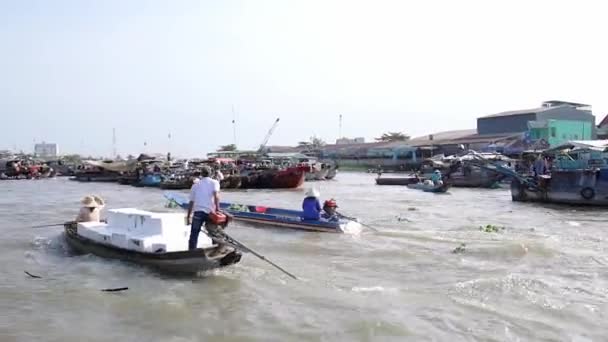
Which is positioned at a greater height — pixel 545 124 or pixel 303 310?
pixel 545 124

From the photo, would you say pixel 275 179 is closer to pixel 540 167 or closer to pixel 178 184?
pixel 178 184

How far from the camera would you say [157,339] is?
6984 mm

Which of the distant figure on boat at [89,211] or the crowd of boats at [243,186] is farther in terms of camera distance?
the distant figure on boat at [89,211]

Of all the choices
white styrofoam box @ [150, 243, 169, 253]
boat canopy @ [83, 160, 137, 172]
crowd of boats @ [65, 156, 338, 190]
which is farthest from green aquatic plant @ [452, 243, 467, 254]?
boat canopy @ [83, 160, 137, 172]

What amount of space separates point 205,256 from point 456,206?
1746 cm

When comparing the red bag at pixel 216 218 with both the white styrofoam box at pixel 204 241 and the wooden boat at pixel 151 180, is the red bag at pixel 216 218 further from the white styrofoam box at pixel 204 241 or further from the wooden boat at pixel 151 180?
the wooden boat at pixel 151 180

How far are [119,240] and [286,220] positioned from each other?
241 inches

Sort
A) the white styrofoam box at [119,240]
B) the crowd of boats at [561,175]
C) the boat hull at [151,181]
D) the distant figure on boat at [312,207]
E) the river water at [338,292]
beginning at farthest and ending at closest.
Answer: the boat hull at [151,181], the crowd of boats at [561,175], the distant figure on boat at [312,207], the white styrofoam box at [119,240], the river water at [338,292]

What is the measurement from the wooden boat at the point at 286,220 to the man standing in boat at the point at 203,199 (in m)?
6.08

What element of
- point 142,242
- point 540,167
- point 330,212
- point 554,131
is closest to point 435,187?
point 540,167

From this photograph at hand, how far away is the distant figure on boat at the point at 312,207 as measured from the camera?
15390 millimetres

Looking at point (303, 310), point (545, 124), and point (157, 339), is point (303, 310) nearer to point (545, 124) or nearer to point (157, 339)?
point (157, 339)

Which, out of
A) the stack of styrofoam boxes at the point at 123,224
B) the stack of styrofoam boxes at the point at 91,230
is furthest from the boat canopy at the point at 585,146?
the stack of styrofoam boxes at the point at 91,230

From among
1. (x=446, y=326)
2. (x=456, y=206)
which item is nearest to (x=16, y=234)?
(x=446, y=326)
